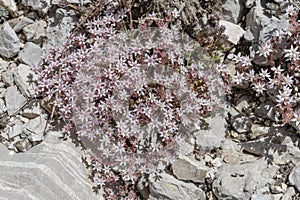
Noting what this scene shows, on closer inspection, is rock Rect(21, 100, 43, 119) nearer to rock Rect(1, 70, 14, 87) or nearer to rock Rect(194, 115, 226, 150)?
rock Rect(1, 70, 14, 87)

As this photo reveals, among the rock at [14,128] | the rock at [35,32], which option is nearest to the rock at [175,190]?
the rock at [14,128]

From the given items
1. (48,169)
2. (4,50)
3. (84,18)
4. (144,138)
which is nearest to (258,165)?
(144,138)

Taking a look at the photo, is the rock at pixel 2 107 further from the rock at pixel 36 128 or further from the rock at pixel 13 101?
the rock at pixel 36 128

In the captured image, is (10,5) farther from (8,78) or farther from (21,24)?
(8,78)

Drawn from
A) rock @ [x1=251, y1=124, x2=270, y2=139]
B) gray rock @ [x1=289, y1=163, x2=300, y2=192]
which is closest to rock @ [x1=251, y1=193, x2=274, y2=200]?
gray rock @ [x1=289, y1=163, x2=300, y2=192]

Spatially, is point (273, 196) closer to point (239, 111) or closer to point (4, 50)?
point (239, 111)

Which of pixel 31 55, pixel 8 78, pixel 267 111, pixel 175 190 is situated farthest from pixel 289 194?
pixel 8 78
